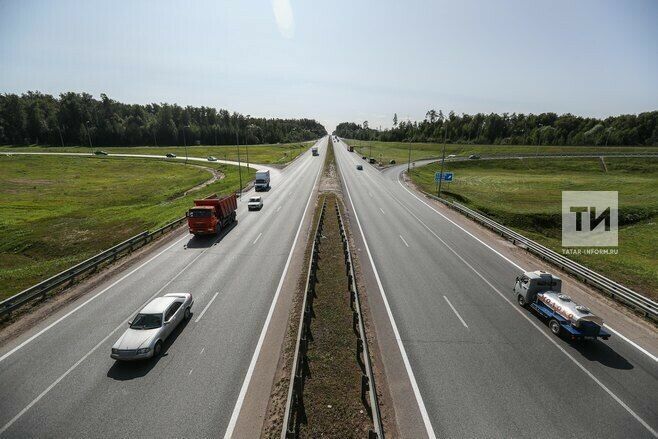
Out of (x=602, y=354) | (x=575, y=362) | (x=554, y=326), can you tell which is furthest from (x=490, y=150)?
(x=575, y=362)

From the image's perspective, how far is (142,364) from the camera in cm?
1394

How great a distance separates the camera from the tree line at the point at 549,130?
425 ft

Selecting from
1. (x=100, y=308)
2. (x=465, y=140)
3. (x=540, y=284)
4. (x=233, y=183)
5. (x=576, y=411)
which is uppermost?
(x=465, y=140)

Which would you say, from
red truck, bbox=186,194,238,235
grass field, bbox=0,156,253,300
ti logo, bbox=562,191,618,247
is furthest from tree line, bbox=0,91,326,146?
ti logo, bbox=562,191,618,247

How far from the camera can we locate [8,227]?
38.4m

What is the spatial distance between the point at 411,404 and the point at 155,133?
7295 inches

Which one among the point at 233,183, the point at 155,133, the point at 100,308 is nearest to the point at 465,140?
the point at 233,183

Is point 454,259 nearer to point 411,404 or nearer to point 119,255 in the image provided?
point 411,404

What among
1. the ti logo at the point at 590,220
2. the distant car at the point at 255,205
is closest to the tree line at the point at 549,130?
the ti logo at the point at 590,220

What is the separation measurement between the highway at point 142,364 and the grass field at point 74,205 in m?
8.61

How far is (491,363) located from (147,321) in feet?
53.5

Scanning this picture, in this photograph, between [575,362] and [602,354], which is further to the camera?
[602,354]

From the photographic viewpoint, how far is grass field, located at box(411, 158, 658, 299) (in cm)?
2723

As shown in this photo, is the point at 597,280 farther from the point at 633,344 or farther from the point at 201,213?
the point at 201,213
